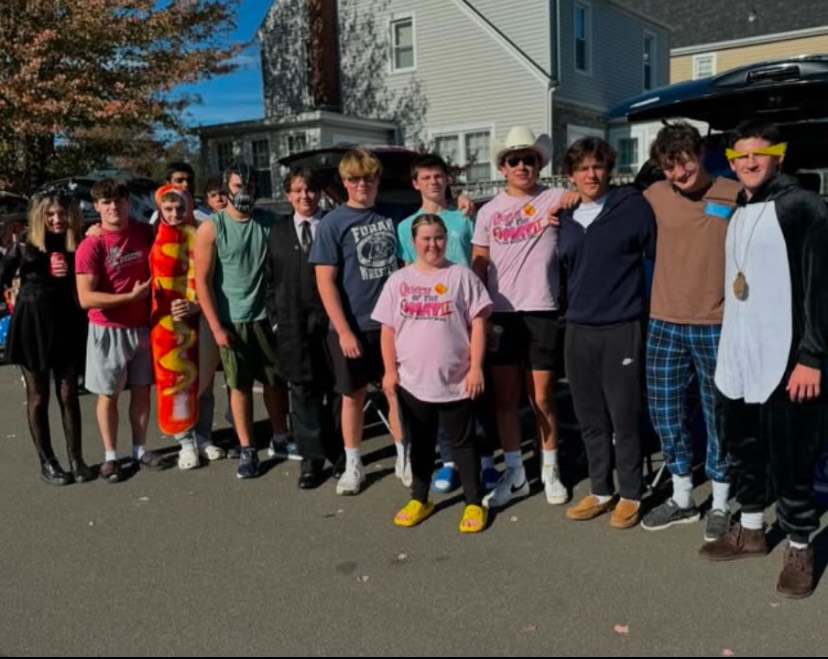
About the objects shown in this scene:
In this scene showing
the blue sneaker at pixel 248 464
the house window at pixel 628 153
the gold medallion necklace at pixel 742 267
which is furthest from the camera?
the house window at pixel 628 153

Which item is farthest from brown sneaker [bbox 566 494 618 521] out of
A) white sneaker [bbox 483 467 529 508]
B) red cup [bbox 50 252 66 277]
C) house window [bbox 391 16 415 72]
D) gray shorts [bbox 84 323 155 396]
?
house window [bbox 391 16 415 72]

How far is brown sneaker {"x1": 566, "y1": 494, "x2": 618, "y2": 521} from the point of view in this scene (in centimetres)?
419

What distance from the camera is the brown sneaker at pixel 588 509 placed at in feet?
13.7

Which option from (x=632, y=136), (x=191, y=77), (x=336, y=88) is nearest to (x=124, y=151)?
(x=191, y=77)

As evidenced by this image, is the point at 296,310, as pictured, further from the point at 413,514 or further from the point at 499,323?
the point at 413,514

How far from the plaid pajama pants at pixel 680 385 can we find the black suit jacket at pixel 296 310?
1.93 meters

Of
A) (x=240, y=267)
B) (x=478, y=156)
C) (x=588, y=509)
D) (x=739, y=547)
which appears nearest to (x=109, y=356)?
(x=240, y=267)

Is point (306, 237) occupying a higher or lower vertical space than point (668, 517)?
higher

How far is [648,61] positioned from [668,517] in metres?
20.9

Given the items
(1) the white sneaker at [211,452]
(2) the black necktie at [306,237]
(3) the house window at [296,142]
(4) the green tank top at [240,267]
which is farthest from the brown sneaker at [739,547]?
(3) the house window at [296,142]

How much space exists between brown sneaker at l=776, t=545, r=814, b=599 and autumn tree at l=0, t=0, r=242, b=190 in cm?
1468

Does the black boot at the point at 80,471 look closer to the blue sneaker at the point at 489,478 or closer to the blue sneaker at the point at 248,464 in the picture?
Result: the blue sneaker at the point at 248,464

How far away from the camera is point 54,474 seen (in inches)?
202

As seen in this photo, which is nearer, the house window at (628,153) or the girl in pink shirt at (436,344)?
the girl in pink shirt at (436,344)
